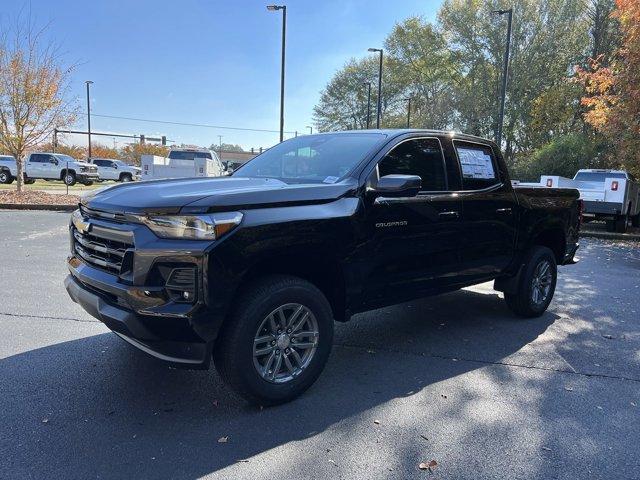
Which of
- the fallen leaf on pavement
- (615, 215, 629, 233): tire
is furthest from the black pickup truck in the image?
(615, 215, 629, 233): tire

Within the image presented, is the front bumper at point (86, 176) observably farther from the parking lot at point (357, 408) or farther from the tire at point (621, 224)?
the tire at point (621, 224)

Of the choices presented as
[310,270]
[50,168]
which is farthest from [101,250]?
[50,168]

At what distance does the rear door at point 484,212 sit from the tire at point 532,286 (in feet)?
1.21

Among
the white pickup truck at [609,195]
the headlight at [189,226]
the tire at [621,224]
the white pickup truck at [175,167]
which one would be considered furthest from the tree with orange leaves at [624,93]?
the headlight at [189,226]

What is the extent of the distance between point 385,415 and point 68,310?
370cm

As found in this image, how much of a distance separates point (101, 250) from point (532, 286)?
14.6 feet

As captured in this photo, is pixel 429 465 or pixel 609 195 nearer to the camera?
pixel 429 465

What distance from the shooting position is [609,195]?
13820 millimetres

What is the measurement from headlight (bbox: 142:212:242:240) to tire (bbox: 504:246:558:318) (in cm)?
378

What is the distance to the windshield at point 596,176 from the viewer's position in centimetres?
1468

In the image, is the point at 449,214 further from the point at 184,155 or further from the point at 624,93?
the point at 184,155

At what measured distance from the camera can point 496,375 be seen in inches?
161

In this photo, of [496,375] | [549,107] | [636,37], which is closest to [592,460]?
[496,375]

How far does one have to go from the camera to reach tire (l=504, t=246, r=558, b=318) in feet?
18.0
